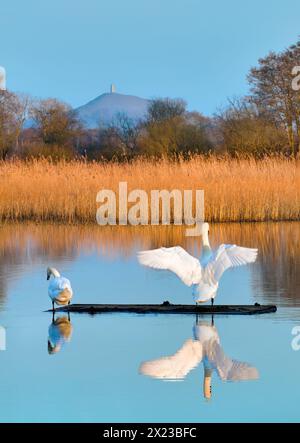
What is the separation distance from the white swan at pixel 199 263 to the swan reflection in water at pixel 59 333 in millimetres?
796

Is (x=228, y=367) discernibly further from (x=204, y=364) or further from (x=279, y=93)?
(x=279, y=93)

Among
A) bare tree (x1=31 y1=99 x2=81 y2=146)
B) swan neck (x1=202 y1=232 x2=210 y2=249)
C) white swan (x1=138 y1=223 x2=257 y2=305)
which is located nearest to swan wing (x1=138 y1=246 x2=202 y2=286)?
white swan (x1=138 y1=223 x2=257 y2=305)

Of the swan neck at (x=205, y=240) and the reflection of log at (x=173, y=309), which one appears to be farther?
the swan neck at (x=205, y=240)

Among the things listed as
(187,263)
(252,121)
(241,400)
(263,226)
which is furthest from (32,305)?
(252,121)

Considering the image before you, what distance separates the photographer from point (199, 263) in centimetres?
914

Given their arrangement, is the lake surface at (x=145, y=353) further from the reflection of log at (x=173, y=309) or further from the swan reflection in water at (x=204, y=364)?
the reflection of log at (x=173, y=309)

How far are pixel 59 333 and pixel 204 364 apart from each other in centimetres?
148

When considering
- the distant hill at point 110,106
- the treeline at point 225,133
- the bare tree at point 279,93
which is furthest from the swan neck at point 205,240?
the distant hill at point 110,106

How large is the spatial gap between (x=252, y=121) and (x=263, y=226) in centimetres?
1329

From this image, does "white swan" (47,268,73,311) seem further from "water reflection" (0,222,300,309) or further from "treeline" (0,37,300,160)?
"treeline" (0,37,300,160)

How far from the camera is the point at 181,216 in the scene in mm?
18391

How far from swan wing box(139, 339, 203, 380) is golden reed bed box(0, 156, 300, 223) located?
34.6 ft

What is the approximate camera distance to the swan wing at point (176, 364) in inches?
288
